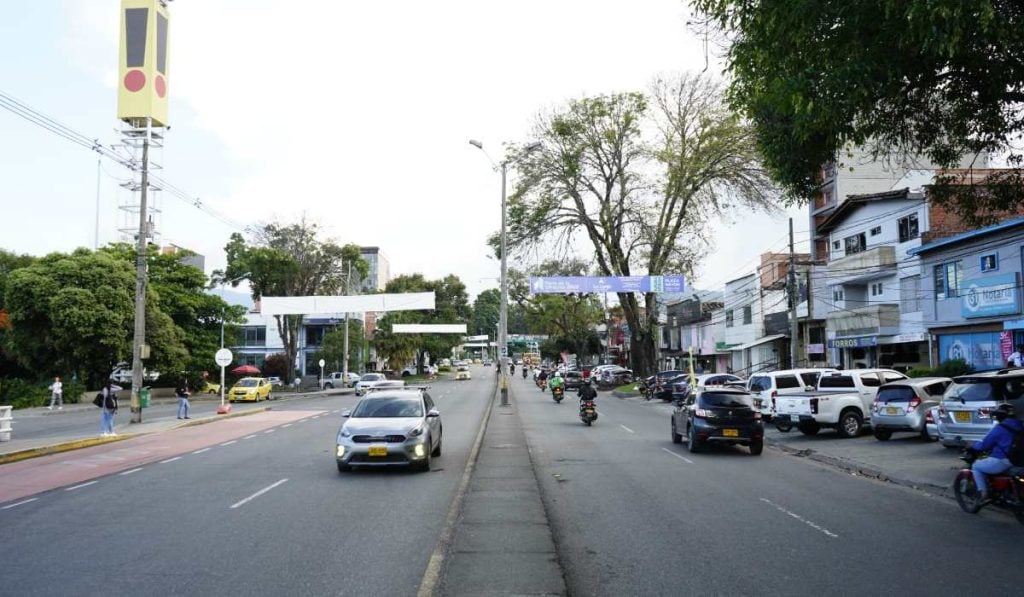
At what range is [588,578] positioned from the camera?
23.3ft

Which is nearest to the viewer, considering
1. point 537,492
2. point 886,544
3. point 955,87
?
point 886,544

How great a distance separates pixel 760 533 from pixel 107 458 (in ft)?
50.0

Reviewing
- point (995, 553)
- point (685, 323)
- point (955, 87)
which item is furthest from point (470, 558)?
point (685, 323)

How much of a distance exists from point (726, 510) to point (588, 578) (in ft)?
13.4

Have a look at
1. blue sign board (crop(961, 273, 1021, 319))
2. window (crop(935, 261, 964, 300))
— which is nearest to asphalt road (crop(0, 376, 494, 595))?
blue sign board (crop(961, 273, 1021, 319))

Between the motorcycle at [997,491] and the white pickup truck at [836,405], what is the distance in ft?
35.4

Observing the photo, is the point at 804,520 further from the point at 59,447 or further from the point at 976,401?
the point at 59,447

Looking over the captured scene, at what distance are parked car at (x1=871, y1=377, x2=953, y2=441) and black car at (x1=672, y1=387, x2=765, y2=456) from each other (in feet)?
12.2

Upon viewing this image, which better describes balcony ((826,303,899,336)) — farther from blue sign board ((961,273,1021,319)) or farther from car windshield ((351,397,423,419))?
car windshield ((351,397,423,419))

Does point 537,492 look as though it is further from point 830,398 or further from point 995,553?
point 830,398

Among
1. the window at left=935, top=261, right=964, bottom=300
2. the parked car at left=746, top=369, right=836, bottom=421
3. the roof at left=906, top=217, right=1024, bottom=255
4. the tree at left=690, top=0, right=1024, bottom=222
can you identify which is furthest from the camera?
the window at left=935, top=261, right=964, bottom=300

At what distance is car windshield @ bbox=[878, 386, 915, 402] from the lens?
1867 centimetres

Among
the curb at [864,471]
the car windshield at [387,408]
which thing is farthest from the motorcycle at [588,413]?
the car windshield at [387,408]

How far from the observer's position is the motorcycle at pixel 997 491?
955cm
